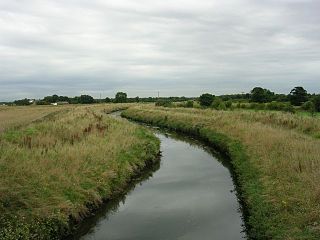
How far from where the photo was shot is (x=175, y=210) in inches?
603

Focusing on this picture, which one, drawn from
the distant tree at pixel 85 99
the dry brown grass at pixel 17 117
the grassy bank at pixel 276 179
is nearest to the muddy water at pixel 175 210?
the grassy bank at pixel 276 179

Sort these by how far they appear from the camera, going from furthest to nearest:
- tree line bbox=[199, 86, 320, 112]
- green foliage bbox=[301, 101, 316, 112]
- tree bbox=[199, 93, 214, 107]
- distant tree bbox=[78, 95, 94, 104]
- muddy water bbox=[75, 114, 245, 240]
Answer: distant tree bbox=[78, 95, 94, 104]
tree bbox=[199, 93, 214, 107]
tree line bbox=[199, 86, 320, 112]
green foliage bbox=[301, 101, 316, 112]
muddy water bbox=[75, 114, 245, 240]

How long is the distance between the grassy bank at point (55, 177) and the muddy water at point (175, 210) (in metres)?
0.70

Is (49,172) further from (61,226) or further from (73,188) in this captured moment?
(61,226)

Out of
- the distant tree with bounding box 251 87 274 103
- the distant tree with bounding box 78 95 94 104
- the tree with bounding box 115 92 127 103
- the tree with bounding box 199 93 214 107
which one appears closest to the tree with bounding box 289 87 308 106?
the distant tree with bounding box 251 87 274 103

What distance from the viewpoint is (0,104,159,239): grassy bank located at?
11.1 meters

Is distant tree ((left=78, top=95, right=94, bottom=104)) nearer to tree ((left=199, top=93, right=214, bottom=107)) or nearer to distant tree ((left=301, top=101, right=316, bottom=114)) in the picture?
tree ((left=199, top=93, right=214, bottom=107))

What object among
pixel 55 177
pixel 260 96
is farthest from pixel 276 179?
pixel 260 96

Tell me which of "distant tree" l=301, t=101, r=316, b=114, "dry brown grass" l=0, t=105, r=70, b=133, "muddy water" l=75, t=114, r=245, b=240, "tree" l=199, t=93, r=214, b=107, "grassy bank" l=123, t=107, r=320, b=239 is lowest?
"muddy water" l=75, t=114, r=245, b=240

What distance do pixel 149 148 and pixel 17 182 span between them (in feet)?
44.1

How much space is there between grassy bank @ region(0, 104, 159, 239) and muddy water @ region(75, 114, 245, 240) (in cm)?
70

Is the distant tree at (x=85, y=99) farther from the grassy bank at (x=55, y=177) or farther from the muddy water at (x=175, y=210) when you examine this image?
the muddy water at (x=175, y=210)

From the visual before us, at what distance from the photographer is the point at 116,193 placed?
55.2ft

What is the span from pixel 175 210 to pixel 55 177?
444cm
